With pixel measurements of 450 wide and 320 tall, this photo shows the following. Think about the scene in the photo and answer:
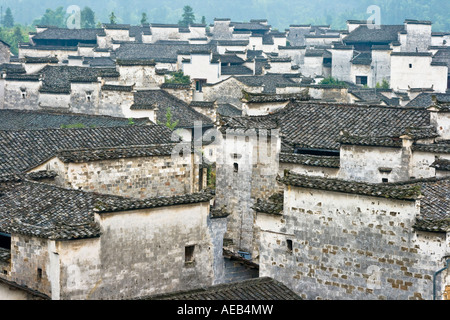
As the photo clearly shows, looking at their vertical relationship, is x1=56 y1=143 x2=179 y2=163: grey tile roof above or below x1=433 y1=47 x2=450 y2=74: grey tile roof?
below

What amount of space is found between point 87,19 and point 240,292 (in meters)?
123

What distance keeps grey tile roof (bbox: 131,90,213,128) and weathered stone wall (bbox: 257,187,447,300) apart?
2620cm

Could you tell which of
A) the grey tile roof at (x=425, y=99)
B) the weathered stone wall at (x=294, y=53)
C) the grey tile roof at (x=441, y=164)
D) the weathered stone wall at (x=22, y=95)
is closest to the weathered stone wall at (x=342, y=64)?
the weathered stone wall at (x=294, y=53)

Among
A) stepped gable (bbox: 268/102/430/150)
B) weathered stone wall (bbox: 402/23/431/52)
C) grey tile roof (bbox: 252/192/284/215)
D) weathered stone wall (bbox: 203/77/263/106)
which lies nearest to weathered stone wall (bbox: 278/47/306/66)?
weathered stone wall (bbox: 402/23/431/52)

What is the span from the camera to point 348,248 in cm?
2038

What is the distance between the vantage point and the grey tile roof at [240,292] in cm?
1720

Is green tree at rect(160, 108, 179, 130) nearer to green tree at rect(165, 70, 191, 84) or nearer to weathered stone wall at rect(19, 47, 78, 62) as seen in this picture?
green tree at rect(165, 70, 191, 84)

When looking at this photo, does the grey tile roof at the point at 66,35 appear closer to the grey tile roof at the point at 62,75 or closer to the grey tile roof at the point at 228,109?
the grey tile roof at the point at 62,75

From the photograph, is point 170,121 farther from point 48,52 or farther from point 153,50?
point 48,52

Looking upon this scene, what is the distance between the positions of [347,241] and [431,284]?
2055 millimetres

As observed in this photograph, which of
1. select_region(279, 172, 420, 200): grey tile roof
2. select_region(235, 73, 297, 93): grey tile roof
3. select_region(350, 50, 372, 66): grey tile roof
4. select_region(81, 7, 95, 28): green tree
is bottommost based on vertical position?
select_region(279, 172, 420, 200): grey tile roof

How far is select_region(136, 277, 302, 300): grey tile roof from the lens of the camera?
17203mm

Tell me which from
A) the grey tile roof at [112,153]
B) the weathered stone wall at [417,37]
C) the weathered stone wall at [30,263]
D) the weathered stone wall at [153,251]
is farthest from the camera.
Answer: the weathered stone wall at [417,37]

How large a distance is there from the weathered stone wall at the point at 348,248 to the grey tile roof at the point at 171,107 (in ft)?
86.0
